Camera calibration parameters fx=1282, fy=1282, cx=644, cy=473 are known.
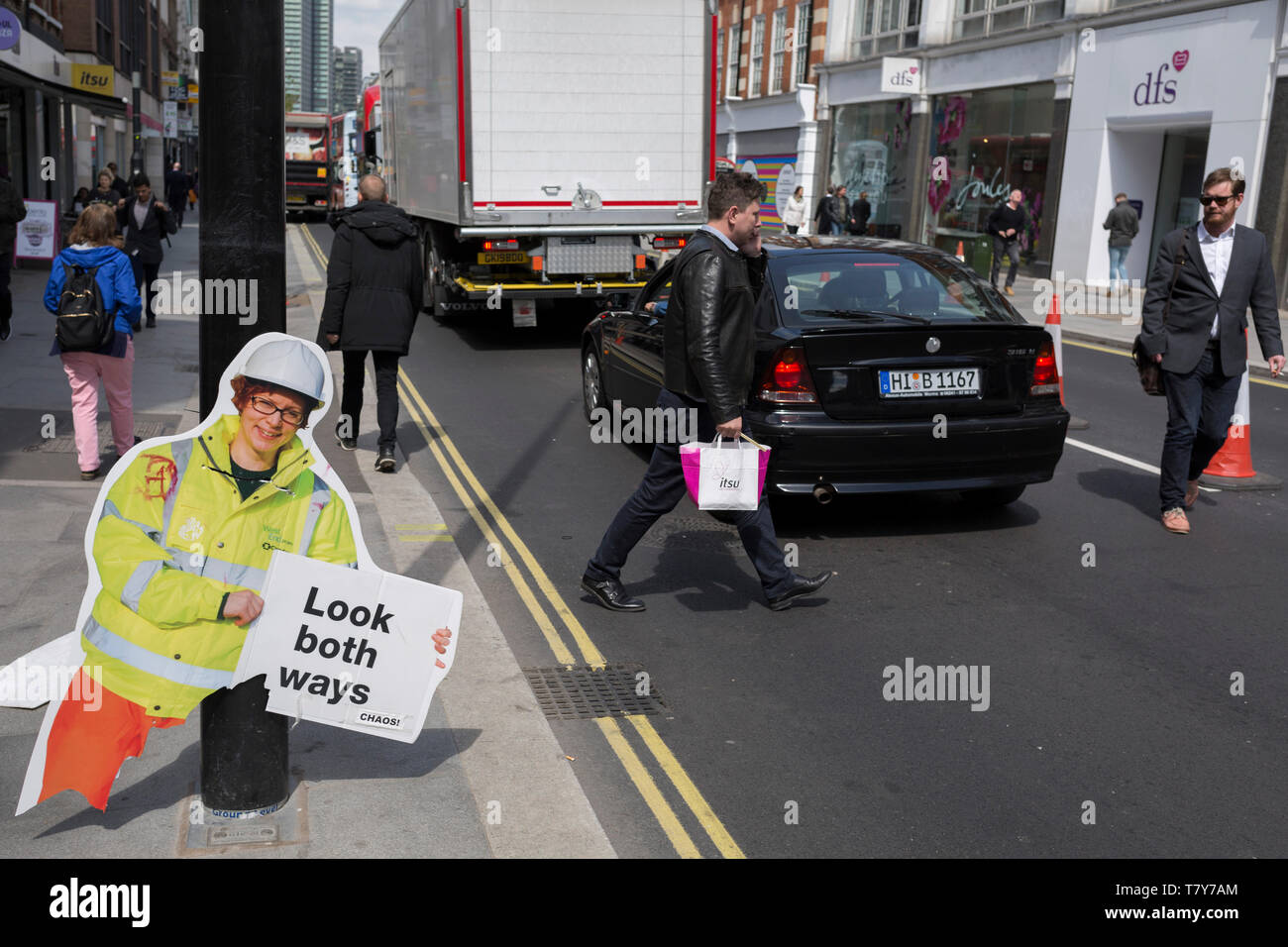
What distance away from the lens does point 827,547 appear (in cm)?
703

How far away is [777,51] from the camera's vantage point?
4097cm

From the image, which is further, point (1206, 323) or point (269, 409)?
point (1206, 323)

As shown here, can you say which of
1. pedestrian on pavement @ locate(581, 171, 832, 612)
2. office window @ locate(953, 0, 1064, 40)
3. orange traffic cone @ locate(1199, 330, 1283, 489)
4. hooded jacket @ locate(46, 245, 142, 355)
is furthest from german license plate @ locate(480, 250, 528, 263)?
office window @ locate(953, 0, 1064, 40)

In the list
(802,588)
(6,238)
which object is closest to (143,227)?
(6,238)

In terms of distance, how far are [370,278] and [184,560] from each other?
5.54 meters

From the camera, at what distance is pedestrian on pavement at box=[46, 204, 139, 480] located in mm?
7676

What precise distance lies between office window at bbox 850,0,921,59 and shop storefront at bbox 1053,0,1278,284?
723 centimetres

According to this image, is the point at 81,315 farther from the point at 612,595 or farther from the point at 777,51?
the point at 777,51

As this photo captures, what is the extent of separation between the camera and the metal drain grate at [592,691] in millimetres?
4809

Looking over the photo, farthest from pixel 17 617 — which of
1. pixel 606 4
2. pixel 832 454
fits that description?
pixel 606 4

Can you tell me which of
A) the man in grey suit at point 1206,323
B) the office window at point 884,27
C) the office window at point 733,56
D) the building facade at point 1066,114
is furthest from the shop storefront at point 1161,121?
the office window at point 733,56

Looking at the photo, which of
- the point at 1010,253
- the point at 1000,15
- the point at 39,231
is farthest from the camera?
the point at 1000,15
